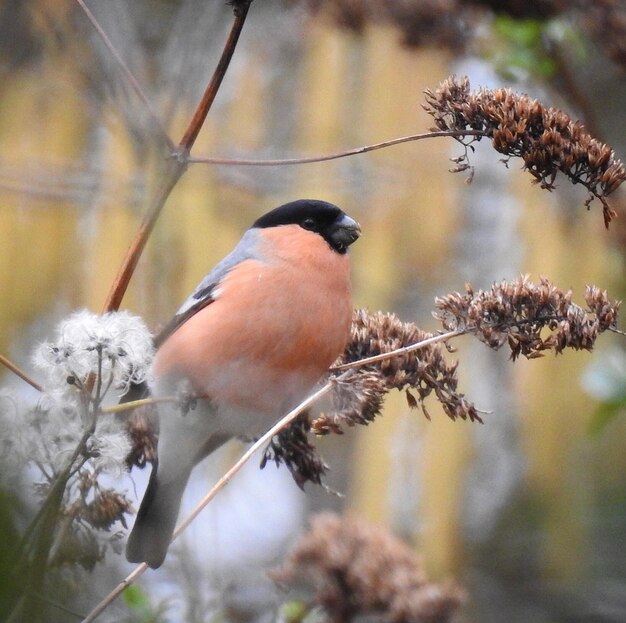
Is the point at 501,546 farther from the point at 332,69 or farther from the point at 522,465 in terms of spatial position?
the point at 332,69

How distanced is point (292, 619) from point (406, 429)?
259cm

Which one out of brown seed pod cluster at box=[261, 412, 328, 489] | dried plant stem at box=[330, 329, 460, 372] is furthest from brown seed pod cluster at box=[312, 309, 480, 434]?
brown seed pod cluster at box=[261, 412, 328, 489]

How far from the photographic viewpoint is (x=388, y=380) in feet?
5.20

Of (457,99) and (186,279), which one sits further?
(186,279)

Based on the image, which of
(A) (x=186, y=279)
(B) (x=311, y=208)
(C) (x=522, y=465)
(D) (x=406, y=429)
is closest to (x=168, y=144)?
(B) (x=311, y=208)

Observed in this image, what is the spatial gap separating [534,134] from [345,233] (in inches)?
34.6

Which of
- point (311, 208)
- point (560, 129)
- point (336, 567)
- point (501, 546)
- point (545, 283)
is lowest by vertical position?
point (336, 567)

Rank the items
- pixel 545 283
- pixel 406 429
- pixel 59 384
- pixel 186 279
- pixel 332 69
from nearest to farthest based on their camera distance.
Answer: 1. pixel 59 384
2. pixel 545 283
3. pixel 186 279
4. pixel 406 429
5. pixel 332 69

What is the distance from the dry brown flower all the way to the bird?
12.4 inches

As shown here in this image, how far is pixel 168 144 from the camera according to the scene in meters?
1.29

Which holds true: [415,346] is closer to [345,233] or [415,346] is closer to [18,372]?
[18,372]

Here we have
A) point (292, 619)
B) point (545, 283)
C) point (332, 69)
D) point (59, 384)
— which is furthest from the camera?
point (332, 69)

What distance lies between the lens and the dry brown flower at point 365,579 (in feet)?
6.77

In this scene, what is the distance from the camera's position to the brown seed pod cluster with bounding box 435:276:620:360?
58.3 inches
